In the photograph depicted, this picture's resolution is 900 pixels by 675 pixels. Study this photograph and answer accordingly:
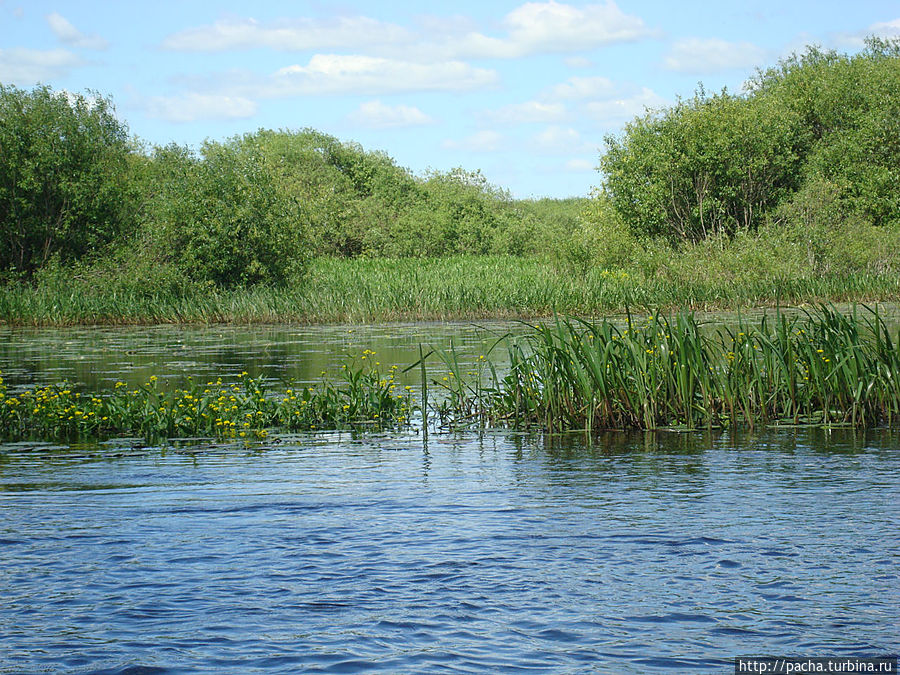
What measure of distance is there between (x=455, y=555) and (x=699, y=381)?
5.07 meters

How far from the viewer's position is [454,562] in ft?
18.4

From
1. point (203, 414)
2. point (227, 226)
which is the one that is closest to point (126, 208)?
point (227, 226)

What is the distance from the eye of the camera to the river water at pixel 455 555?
4453mm

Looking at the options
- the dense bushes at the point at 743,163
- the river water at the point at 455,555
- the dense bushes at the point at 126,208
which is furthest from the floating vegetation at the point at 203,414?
the dense bushes at the point at 743,163

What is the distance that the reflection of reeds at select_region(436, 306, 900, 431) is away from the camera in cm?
977

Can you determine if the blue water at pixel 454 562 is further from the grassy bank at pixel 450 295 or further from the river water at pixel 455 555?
the grassy bank at pixel 450 295

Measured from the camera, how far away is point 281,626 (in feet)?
15.6

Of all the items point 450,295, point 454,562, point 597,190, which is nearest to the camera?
point 454,562

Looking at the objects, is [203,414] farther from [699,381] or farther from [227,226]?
[227,226]

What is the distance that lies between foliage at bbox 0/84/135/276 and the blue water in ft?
103

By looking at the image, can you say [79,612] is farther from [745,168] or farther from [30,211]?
[745,168]

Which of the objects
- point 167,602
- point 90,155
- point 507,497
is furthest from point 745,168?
point 167,602

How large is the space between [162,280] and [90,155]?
10899 mm

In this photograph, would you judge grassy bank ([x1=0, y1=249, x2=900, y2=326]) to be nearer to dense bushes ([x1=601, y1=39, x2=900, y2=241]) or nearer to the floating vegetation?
dense bushes ([x1=601, y1=39, x2=900, y2=241])
